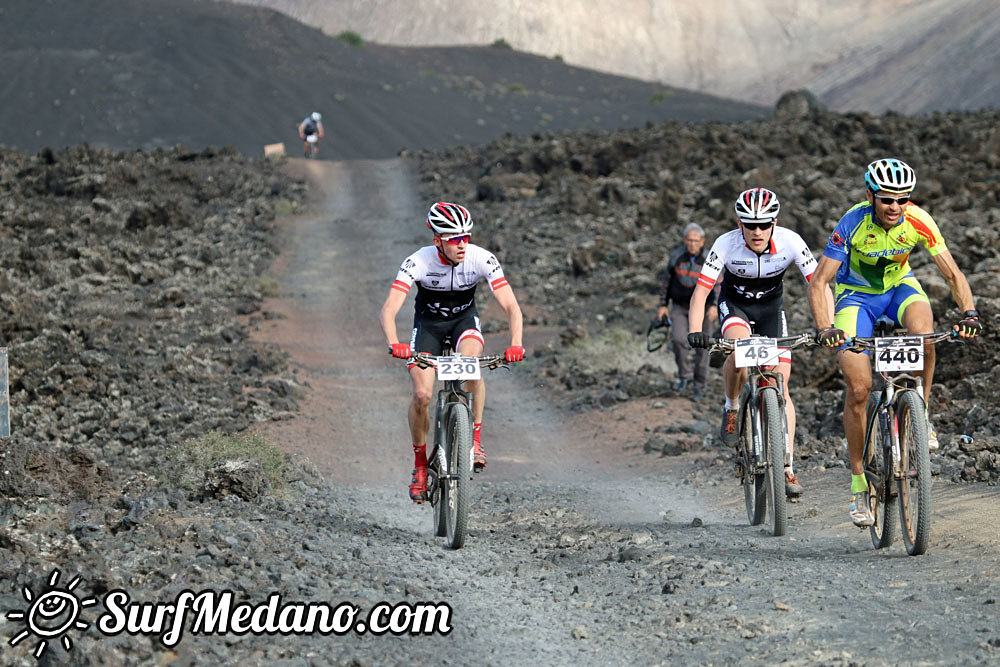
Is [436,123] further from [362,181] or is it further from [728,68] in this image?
[728,68]

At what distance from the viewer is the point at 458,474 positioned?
27.6 feet

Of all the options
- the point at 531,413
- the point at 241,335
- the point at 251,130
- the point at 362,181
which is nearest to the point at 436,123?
the point at 251,130

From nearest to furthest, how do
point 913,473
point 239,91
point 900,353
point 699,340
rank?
1. point 913,473
2. point 900,353
3. point 699,340
4. point 239,91

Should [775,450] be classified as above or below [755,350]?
below

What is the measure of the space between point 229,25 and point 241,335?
229ft

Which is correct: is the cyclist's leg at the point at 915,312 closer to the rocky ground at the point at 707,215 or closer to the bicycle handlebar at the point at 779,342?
the bicycle handlebar at the point at 779,342

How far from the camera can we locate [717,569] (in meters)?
7.34

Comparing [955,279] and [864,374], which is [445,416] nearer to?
[864,374]

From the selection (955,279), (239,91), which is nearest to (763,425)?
(955,279)

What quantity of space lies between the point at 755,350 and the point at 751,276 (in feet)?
3.28

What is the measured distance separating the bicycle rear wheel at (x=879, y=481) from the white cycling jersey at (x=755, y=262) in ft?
5.40

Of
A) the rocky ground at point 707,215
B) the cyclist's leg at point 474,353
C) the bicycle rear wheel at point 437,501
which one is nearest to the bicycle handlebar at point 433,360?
the cyclist's leg at point 474,353

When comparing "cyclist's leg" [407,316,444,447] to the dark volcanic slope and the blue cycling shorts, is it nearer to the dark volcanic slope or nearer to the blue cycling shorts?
the blue cycling shorts

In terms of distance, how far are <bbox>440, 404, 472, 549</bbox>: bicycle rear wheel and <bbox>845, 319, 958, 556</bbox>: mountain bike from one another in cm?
269
